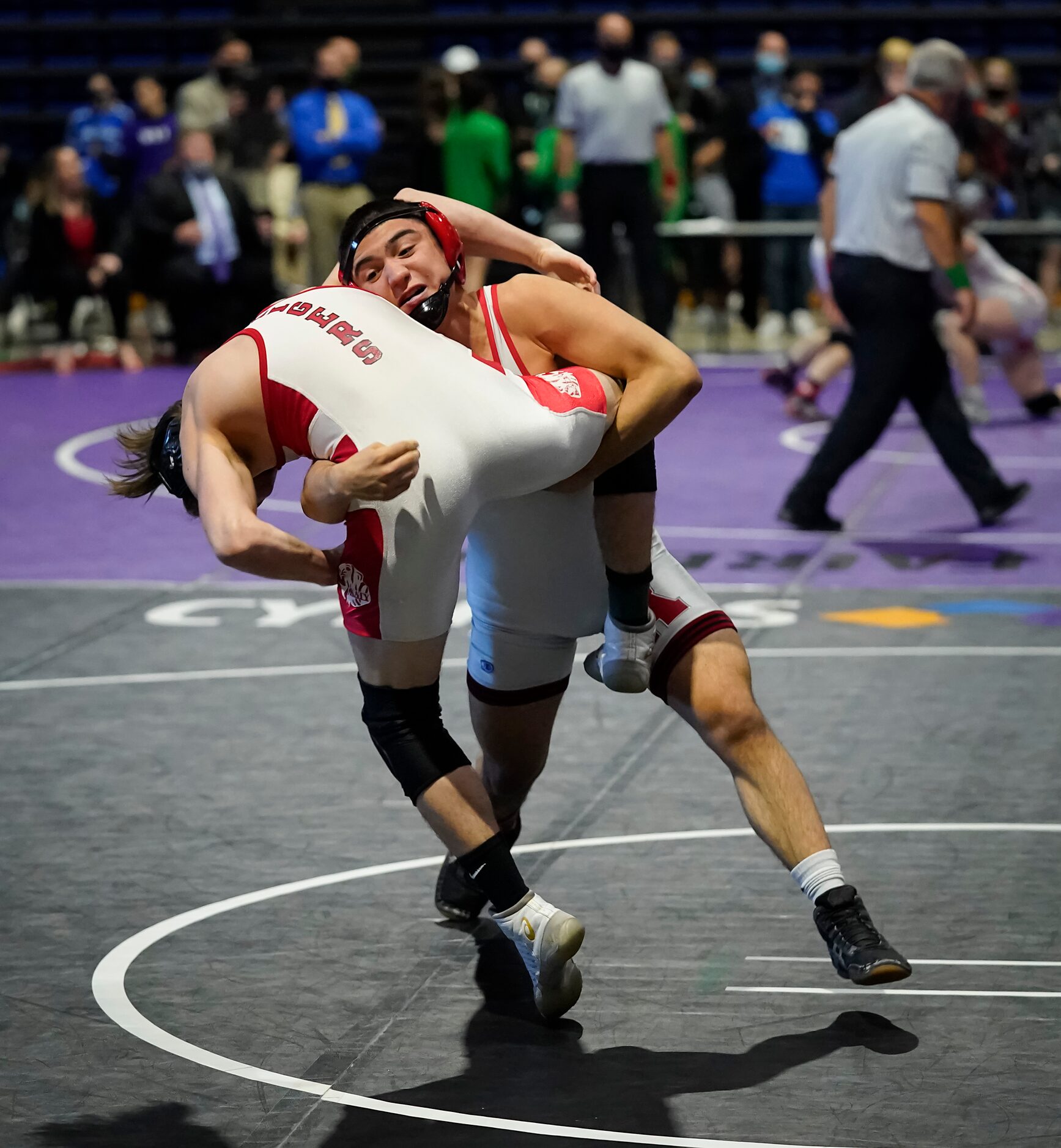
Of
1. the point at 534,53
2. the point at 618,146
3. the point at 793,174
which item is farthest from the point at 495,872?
the point at 534,53

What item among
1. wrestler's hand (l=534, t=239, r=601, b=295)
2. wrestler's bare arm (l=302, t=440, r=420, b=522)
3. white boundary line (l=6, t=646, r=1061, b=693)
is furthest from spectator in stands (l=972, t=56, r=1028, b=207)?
wrestler's bare arm (l=302, t=440, r=420, b=522)

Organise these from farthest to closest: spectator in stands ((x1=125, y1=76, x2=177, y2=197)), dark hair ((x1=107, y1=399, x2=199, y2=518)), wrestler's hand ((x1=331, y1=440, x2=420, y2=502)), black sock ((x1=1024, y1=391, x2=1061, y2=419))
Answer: spectator in stands ((x1=125, y1=76, x2=177, y2=197)), black sock ((x1=1024, y1=391, x2=1061, y2=419)), dark hair ((x1=107, y1=399, x2=199, y2=518)), wrestler's hand ((x1=331, y1=440, x2=420, y2=502))

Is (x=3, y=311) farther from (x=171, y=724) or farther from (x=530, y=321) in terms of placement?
(x=530, y=321)

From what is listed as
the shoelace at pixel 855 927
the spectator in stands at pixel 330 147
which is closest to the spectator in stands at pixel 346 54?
the spectator in stands at pixel 330 147

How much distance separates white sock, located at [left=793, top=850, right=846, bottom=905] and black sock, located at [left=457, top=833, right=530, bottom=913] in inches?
19.9

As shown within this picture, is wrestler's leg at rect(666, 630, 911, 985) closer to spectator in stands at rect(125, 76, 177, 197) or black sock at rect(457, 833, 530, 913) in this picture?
black sock at rect(457, 833, 530, 913)

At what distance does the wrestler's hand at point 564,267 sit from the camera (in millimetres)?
3891

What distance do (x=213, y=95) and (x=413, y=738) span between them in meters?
13.0

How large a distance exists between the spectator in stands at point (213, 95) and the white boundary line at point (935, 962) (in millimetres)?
12545

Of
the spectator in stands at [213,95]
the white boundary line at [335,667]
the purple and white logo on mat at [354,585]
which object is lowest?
the white boundary line at [335,667]

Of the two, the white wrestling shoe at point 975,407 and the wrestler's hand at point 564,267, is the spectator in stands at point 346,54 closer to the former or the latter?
the white wrestling shoe at point 975,407

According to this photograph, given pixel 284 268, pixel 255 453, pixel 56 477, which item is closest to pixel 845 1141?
pixel 255 453

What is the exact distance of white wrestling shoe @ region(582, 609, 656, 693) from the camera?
3.64m

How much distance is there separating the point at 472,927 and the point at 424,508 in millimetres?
1131
